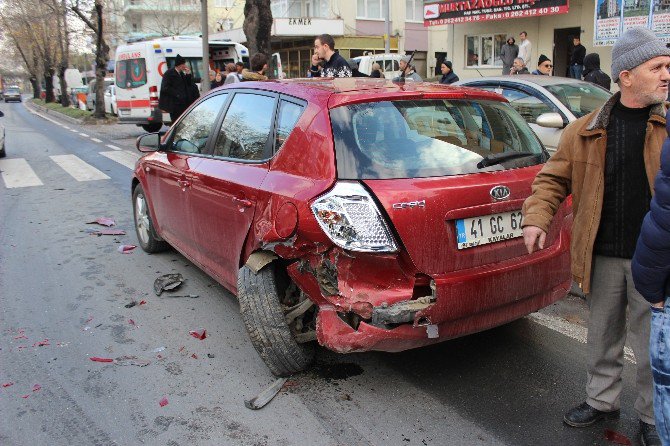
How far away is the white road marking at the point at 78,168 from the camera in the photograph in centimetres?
1116

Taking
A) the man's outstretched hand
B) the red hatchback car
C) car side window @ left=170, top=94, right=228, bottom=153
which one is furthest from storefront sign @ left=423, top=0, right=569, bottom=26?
the man's outstretched hand

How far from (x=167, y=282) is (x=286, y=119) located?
7.31 ft

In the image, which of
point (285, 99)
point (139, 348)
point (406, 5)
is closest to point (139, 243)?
point (139, 348)

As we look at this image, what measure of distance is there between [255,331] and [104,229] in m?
4.52

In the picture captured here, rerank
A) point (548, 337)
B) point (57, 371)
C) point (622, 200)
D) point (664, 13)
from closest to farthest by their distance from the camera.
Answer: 1. point (622, 200)
2. point (57, 371)
3. point (548, 337)
4. point (664, 13)

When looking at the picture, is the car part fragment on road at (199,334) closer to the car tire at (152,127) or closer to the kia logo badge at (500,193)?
the kia logo badge at (500,193)

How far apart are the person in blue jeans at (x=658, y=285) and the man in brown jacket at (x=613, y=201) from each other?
506mm

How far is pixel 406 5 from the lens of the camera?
39094mm

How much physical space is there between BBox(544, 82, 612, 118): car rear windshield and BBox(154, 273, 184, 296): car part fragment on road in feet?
15.1

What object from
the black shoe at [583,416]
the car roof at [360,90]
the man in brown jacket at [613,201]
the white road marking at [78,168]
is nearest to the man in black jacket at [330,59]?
the car roof at [360,90]

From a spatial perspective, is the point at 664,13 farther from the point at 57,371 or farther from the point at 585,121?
the point at 57,371

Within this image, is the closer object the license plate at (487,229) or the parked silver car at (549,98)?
the license plate at (487,229)

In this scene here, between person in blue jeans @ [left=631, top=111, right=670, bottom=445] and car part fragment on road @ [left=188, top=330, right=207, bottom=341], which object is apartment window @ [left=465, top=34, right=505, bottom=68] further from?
person in blue jeans @ [left=631, top=111, right=670, bottom=445]

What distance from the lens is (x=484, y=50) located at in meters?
22.2
